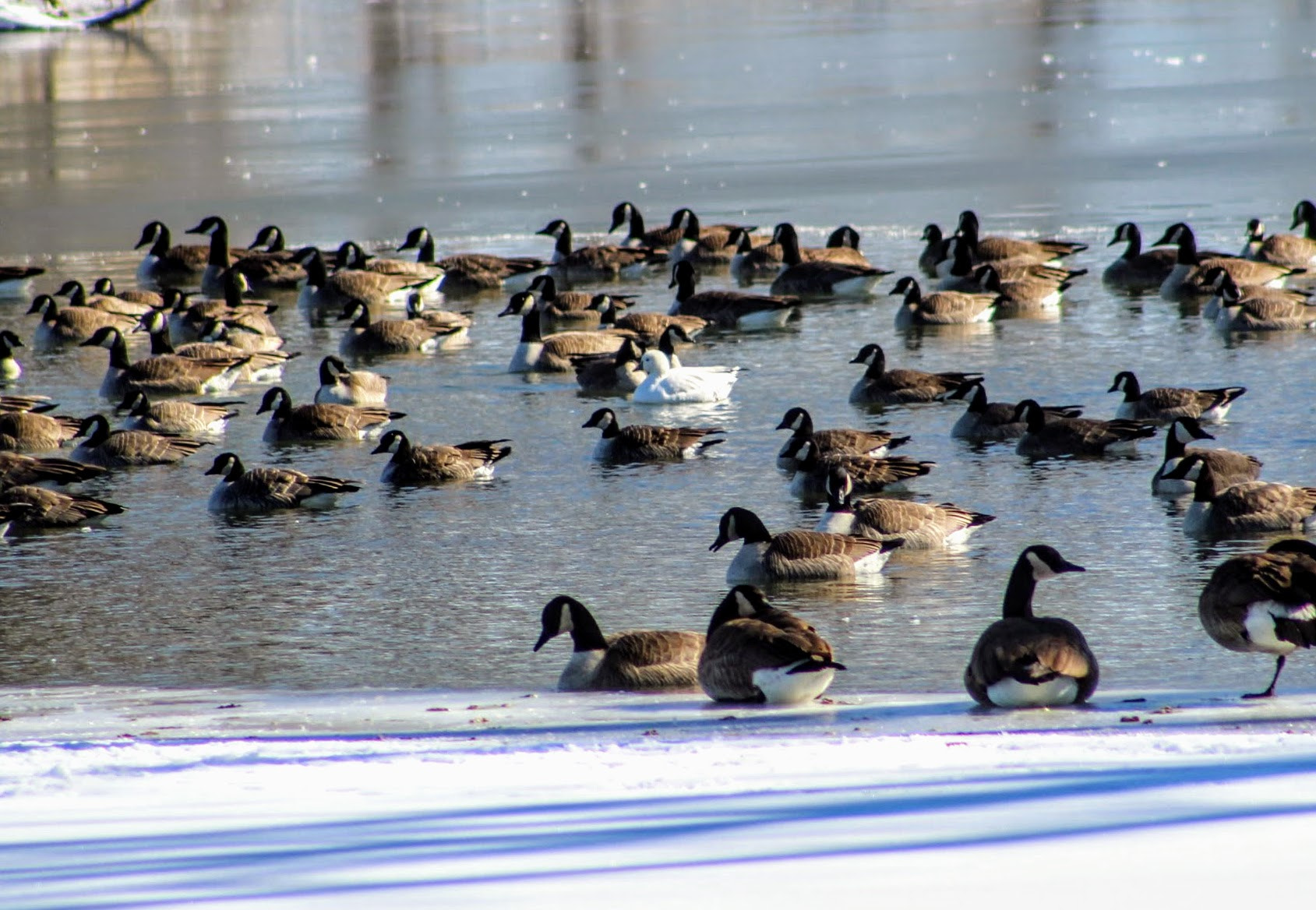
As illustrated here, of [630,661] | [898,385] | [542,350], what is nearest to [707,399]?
[898,385]

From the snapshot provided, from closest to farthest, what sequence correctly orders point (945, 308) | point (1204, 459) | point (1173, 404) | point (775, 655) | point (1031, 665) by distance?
point (1031, 665)
point (775, 655)
point (1204, 459)
point (1173, 404)
point (945, 308)

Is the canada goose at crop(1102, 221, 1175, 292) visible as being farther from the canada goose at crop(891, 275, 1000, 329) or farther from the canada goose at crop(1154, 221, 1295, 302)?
the canada goose at crop(891, 275, 1000, 329)

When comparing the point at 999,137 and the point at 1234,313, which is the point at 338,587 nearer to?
the point at 1234,313

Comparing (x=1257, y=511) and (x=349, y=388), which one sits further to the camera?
(x=349, y=388)

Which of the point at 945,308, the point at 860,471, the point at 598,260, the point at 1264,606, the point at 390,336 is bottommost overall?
the point at 860,471

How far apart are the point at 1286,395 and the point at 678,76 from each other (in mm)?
32901

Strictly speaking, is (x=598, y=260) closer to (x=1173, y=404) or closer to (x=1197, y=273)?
(x=1197, y=273)

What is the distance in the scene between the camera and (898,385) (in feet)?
49.7

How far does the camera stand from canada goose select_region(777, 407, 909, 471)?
507 inches

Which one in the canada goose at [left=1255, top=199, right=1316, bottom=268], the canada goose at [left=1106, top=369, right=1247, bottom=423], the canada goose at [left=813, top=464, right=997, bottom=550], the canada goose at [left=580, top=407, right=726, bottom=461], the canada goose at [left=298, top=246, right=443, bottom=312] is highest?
the canada goose at [left=1255, top=199, right=1316, bottom=268]

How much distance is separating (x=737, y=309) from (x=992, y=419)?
20.9 ft

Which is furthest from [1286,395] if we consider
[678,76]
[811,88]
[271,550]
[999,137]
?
[678,76]

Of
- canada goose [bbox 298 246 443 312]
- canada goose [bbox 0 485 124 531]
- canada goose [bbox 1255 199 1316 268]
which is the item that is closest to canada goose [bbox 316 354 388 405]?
canada goose [bbox 0 485 124 531]

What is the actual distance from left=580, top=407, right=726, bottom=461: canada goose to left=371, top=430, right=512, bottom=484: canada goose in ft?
2.52
